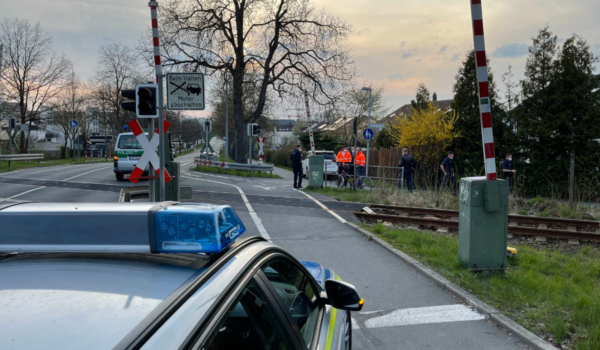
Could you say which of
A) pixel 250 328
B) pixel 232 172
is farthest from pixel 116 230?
pixel 232 172

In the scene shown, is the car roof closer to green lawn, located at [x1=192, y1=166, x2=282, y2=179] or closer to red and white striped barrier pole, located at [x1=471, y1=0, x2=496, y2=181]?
red and white striped barrier pole, located at [x1=471, y1=0, x2=496, y2=181]

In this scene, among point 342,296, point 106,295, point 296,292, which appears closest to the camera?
point 106,295

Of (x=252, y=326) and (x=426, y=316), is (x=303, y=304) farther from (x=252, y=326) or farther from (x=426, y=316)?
(x=426, y=316)

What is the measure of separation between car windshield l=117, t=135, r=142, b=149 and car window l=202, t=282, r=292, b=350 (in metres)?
18.9

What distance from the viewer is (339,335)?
301cm

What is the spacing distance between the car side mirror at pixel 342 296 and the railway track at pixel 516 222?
8.61 metres

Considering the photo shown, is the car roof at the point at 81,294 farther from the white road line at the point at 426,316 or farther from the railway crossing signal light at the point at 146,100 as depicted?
the railway crossing signal light at the point at 146,100

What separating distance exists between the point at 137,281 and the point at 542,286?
5799 mm

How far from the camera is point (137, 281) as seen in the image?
166cm

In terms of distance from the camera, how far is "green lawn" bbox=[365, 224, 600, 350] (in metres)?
4.77

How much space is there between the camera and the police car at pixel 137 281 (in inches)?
54.1

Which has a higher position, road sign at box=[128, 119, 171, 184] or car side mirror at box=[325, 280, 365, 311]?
road sign at box=[128, 119, 171, 184]

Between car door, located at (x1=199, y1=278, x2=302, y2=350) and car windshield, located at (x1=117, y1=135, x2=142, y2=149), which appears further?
car windshield, located at (x1=117, y1=135, x2=142, y2=149)

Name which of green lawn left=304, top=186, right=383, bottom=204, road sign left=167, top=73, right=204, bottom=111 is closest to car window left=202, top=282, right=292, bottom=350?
road sign left=167, top=73, right=204, bottom=111
